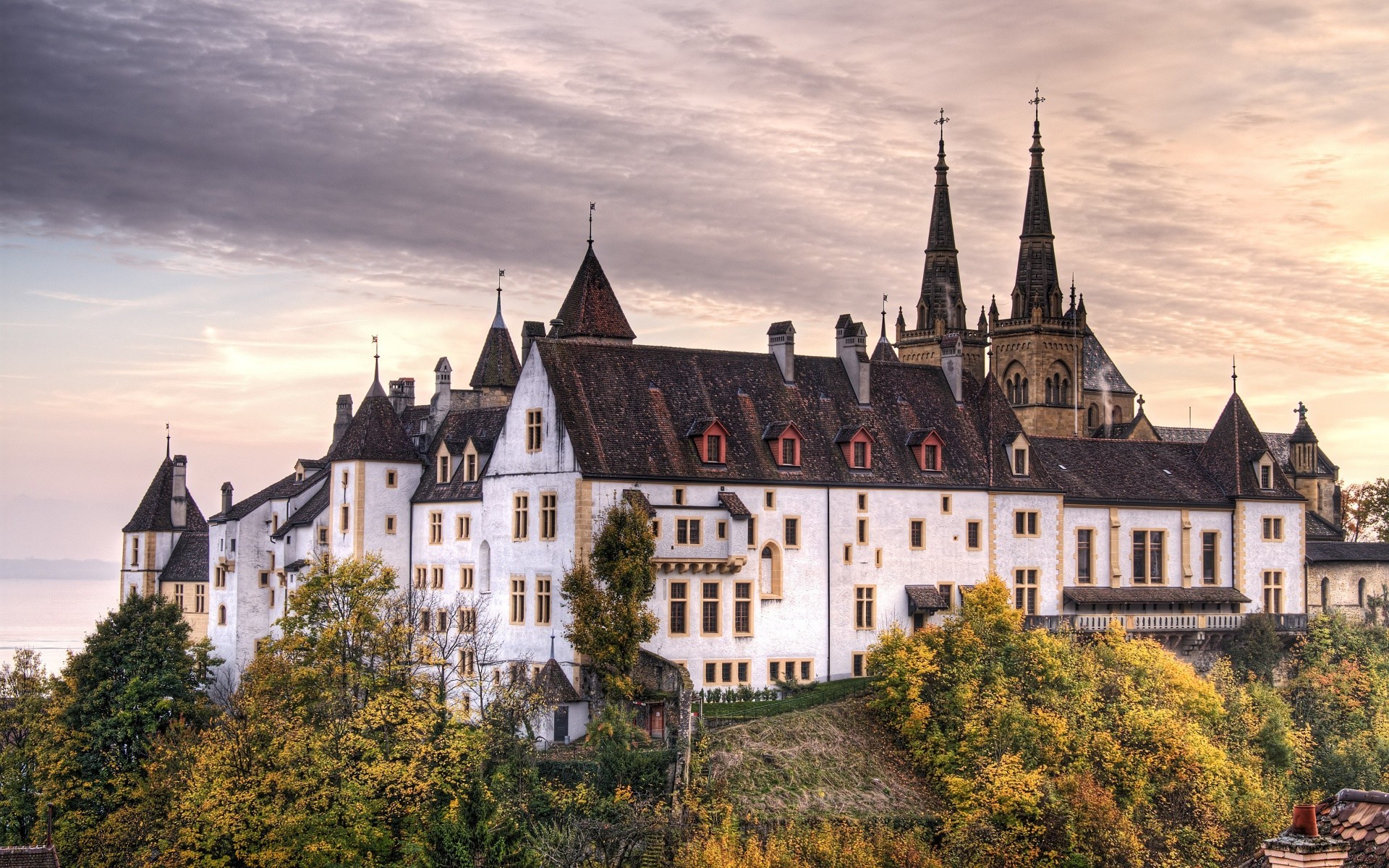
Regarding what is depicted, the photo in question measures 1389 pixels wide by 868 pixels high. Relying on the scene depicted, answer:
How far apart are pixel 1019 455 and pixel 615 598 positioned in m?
20.5

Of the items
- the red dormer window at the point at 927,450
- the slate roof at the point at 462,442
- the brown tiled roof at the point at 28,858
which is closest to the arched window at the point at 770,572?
the red dormer window at the point at 927,450

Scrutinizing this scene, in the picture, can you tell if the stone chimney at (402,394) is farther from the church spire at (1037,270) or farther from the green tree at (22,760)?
the church spire at (1037,270)

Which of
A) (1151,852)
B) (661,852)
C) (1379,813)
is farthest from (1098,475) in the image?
(1379,813)

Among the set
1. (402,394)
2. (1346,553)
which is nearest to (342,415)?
(402,394)

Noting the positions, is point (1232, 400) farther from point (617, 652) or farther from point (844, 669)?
point (617, 652)

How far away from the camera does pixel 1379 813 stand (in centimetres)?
2573

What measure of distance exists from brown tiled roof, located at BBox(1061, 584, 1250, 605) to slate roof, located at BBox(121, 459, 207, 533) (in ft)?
148

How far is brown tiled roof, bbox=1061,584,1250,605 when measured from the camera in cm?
7388

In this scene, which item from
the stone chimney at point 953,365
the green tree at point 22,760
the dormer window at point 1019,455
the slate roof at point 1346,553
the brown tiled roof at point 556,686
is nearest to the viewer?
the brown tiled roof at point 556,686

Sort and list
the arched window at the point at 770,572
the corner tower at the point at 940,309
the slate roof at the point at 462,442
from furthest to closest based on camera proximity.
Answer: the corner tower at the point at 940,309
the slate roof at the point at 462,442
the arched window at the point at 770,572

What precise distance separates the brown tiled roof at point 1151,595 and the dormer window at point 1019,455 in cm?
533

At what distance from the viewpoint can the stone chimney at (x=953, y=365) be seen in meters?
75.0

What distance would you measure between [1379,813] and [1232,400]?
59.2 m

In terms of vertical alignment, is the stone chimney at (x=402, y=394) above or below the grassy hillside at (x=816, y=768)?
above
